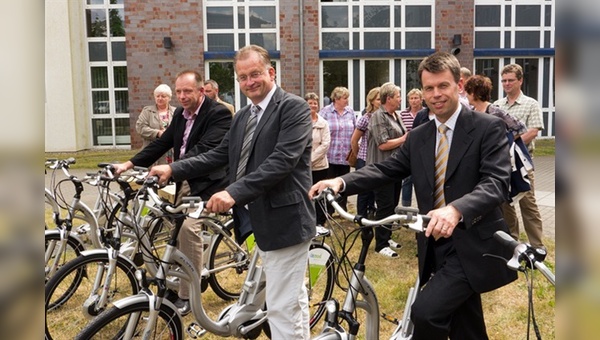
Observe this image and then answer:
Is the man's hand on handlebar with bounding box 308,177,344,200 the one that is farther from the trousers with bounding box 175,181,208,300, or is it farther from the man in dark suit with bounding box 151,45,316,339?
the trousers with bounding box 175,181,208,300

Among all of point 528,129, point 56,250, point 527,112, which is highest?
point 527,112

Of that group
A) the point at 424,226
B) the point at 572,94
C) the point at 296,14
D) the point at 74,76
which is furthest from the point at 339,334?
the point at 74,76

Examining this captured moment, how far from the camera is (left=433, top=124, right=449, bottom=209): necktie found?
2.96 m

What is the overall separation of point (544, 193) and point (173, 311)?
29.0 ft

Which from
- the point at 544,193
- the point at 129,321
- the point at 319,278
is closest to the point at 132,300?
the point at 129,321

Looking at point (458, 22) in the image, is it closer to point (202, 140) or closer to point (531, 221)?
point (531, 221)

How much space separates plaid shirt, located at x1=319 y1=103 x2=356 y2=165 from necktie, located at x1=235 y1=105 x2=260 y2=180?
15.8ft

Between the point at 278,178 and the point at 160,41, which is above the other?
the point at 160,41

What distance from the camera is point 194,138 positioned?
4680mm

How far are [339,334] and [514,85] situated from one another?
4027 millimetres

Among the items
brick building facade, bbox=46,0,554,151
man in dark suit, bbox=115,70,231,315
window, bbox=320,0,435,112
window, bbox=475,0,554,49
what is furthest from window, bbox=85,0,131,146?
man in dark suit, bbox=115,70,231,315

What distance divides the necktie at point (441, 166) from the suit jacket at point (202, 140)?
2032 mm

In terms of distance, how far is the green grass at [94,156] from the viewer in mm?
16312

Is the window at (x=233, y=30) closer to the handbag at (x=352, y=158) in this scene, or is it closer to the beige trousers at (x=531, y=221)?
the handbag at (x=352, y=158)
